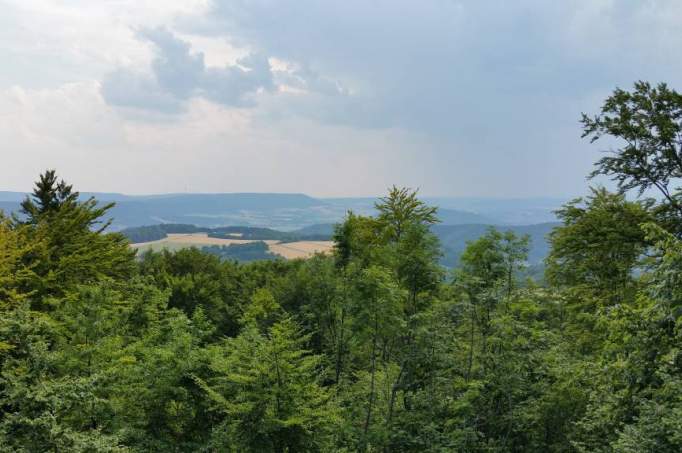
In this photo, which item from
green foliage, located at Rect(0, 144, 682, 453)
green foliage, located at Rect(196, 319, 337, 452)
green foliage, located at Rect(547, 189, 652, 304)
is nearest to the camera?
green foliage, located at Rect(0, 144, 682, 453)

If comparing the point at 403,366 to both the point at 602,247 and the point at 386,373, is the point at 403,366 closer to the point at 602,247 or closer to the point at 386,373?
the point at 386,373

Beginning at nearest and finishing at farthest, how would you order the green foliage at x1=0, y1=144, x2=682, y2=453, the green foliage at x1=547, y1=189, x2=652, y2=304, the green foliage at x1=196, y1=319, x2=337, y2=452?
the green foliage at x1=0, y1=144, x2=682, y2=453 < the green foliage at x1=196, y1=319, x2=337, y2=452 < the green foliage at x1=547, y1=189, x2=652, y2=304

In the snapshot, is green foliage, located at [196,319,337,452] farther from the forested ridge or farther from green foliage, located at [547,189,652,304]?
green foliage, located at [547,189,652,304]

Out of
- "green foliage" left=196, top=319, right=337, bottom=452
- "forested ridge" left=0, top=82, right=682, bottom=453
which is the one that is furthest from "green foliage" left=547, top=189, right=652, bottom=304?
"green foliage" left=196, top=319, right=337, bottom=452

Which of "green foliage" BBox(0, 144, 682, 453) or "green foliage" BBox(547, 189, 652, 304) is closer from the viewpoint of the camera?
"green foliage" BBox(0, 144, 682, 453)

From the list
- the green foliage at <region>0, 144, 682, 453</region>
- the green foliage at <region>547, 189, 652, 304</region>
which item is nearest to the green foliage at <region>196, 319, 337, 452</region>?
the green foliage at <region>0, 144, 682, 453</region>

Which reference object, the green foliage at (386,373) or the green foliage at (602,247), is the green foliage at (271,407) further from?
the green foliage at (602,247)

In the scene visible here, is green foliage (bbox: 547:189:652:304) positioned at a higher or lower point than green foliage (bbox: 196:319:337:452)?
higher

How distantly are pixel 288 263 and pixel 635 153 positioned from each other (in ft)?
146

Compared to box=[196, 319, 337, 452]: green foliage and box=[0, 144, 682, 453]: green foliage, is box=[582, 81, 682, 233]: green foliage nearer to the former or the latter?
box=[0, 144, 682, 453]: green foliage

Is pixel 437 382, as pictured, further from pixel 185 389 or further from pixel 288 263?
pixel 288 263

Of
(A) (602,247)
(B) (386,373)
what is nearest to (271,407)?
(B) (386,373)

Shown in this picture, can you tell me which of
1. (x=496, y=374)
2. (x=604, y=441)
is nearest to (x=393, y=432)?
(x=496, y=374)

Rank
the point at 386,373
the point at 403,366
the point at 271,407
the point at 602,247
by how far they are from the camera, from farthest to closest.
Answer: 1. the point at 602,247
2. the point at 386,373
3. the point at 403,366
4. the point at 271,407
